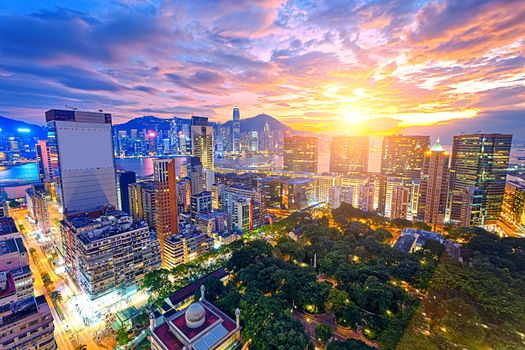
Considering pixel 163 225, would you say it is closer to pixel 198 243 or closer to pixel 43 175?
pixel 198 243

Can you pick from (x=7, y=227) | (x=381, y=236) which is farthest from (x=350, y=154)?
(x=7, y=227)

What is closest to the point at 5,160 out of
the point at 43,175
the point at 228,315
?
the point at 43,175

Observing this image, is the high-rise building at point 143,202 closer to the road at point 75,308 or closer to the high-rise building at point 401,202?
the road at point 75,308

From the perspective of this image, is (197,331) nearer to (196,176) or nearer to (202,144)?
(196,176)

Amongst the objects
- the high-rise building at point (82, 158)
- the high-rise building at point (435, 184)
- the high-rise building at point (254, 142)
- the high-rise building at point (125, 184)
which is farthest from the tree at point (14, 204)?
the high-rise building at point (254, 142)

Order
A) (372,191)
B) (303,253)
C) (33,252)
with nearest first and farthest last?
(303,253) < (33,252) < (372,191)

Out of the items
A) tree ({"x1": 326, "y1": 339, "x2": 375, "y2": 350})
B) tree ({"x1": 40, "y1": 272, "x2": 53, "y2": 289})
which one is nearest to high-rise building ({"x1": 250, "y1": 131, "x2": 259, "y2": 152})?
tree ({"x1": 40, "y1": 272, "x2": 53, "y2": 289})
